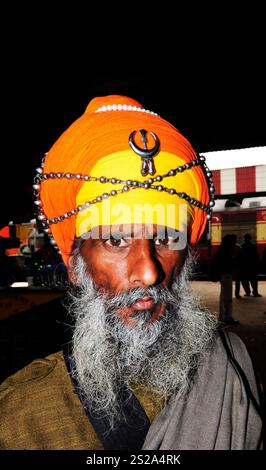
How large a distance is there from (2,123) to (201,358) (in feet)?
10.2

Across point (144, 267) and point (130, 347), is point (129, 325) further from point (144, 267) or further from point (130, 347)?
point (144, 267)

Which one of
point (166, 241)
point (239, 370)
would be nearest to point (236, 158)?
point (166, 241)

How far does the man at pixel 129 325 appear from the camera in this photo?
1054 mm

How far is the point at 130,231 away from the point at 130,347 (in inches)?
16.9

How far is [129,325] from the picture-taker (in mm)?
1097

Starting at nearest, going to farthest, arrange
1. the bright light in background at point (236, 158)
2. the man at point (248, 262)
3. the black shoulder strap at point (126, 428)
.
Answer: the black shoulder strap at point (126, 428) → the bright light in background at point (236, 158) → the man at point (248, 262)

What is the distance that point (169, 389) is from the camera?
114 cm

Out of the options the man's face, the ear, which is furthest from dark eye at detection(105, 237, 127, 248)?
the ear

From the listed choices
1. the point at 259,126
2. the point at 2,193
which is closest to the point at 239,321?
the point at 259,126

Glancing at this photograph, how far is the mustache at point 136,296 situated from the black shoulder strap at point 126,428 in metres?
0.38

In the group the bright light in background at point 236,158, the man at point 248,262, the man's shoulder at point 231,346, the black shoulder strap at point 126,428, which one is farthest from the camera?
the man at point 248,262

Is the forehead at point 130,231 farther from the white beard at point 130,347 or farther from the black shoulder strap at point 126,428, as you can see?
the black shoulder strap at point 126,428

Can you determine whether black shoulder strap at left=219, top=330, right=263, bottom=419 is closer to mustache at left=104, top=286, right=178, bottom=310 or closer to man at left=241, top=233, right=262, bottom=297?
mustache at left=104, top=286, right=178, bottom=310

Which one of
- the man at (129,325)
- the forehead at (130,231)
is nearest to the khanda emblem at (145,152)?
the man at (129,325)
